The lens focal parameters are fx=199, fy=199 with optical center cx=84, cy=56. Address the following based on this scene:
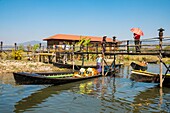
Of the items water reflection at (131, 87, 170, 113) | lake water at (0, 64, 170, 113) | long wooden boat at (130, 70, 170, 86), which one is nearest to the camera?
lake water at (0, 64, 170, 113)

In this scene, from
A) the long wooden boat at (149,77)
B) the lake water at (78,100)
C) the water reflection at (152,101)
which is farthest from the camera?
the long wooden boat at (149,77)

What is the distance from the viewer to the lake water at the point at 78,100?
30.3ft

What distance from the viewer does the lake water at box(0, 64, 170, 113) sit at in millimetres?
9245

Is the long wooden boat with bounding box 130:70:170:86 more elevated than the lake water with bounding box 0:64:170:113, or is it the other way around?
the long wooden boat with bounding box 130:70:170:86

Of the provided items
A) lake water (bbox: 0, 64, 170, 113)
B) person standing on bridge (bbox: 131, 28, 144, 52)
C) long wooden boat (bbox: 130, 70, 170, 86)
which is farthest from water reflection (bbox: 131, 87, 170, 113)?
person standing on bridge (bbox: 131, 28, 144, 52)

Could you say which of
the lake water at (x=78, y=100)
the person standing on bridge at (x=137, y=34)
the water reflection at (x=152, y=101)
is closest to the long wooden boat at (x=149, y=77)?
the lake water at (x=78, y=100)

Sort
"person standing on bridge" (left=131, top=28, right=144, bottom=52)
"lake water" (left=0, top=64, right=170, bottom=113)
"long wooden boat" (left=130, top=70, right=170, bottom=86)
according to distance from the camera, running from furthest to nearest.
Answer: "person standing on bridge" (left=131, top=28, right=144, bottom=52) < "long wooden boat" (left=130, top=70, right=170, bottom=86) < "lake water" (left=0, top=64, right=170, bottom=113)

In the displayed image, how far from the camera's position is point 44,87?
554 inches

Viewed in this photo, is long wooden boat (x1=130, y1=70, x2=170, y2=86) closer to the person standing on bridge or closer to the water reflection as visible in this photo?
the water reflection

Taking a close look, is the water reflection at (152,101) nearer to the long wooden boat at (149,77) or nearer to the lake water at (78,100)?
the lake water at (78,100)

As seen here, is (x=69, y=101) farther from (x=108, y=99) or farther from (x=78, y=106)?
(x=108, y=99)

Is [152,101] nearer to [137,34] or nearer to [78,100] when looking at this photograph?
[78,100]

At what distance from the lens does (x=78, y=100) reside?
1084cm

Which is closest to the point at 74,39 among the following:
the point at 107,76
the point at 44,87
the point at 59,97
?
the point at 107,76
